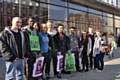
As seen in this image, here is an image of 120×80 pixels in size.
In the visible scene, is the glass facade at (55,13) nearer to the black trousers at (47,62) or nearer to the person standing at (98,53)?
the black trousers at (47,62)

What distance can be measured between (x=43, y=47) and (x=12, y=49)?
9.69 ft

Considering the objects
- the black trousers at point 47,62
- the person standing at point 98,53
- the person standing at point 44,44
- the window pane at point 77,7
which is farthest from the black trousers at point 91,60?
the window pane at point 77,7

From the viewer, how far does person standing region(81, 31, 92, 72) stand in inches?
619

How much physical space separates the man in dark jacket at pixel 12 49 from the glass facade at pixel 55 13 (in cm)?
323

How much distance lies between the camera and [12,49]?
9.23 metres

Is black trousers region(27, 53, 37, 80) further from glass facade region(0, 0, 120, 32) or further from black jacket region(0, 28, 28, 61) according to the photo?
black jacket region(0, 28, 28, 61)

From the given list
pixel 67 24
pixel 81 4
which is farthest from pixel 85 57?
pixel 81 4

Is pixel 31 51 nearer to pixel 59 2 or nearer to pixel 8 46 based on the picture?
pixel 8 46

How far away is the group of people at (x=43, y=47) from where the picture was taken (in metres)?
9.26

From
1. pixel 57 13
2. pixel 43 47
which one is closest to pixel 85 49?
pixel 43 47

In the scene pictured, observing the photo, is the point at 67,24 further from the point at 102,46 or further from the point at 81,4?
the point at 102,46

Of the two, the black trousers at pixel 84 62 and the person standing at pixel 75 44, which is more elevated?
the person standing at pixel 75 44

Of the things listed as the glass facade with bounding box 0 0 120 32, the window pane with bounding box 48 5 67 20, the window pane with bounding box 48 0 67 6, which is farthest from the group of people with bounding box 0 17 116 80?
the window pane with bounding box 48 0 67 6

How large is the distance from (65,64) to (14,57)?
5063 millimetres
